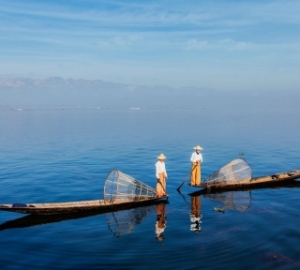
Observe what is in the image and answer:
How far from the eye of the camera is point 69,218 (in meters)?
21.9

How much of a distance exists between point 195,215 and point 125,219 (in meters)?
4.29

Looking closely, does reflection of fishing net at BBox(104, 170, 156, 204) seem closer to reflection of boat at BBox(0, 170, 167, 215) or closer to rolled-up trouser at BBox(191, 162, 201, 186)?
reflection of boat at BBox(0, 170, 167, 215)

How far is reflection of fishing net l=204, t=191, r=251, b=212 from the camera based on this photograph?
23967 mm

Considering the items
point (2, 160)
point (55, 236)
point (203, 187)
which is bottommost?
point (55, 236)

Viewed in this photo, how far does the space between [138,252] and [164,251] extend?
121 cm

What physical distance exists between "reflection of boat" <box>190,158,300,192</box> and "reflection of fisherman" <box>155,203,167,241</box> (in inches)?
197

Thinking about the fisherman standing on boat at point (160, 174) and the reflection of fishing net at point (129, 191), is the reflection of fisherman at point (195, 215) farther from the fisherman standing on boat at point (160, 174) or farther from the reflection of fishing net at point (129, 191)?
the reflection of fishing net at point (129, 191)

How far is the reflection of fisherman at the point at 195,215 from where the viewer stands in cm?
2017

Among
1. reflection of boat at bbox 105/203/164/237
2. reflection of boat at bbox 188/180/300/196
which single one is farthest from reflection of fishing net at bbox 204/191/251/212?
reflection of boat at bbox 105/203/164/237

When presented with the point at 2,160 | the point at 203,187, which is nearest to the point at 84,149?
the point at 2,160

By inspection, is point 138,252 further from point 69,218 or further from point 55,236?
point 69,218

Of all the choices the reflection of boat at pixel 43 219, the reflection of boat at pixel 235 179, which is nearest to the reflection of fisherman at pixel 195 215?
the reflection of boat at pixel 235 179

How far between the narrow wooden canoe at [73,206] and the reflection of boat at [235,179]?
5.42 meters

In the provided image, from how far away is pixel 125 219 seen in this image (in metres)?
21.8
